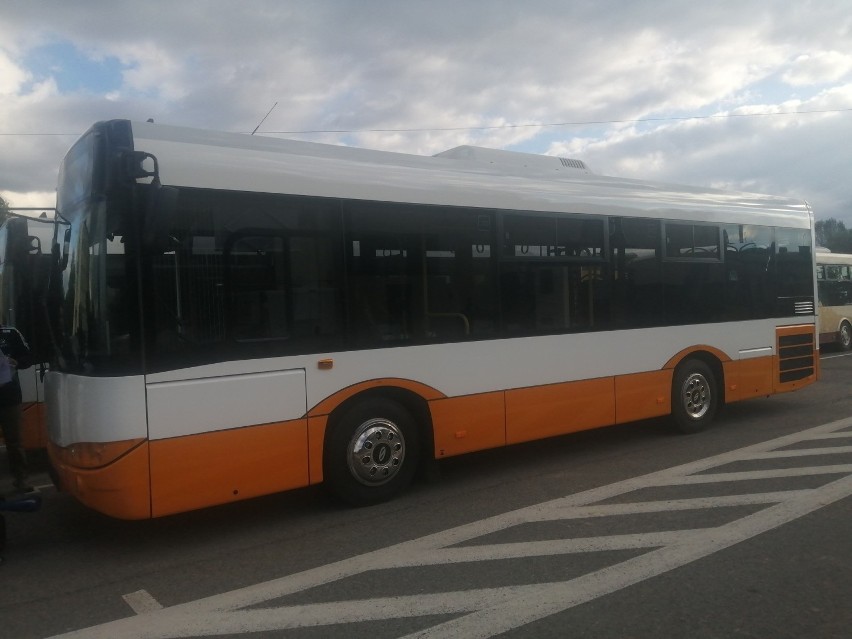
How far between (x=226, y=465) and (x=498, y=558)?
2.14 m

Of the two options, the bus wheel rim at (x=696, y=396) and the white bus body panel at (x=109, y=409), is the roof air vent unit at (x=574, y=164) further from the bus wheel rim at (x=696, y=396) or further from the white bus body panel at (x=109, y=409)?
the white bus body panel at (x=109, y=409)

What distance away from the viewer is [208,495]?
5.43 meters

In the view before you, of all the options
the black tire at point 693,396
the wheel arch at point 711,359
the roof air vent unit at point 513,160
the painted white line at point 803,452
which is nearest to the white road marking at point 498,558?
the painted white line at point 803,452

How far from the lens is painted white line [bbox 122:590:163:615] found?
4.43 m

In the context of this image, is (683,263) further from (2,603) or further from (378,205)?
(2,603)

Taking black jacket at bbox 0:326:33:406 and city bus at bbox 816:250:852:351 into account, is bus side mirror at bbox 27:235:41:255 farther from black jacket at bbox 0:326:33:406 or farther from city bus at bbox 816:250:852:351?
city bus at bbox 816:250:852:351

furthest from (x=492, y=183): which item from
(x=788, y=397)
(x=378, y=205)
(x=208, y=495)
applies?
(x=788, y=397)

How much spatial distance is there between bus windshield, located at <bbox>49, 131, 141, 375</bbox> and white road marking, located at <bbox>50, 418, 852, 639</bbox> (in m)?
1.83

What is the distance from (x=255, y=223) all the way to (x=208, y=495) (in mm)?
2108

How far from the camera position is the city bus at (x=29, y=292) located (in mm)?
6765

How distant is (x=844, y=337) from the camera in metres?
21.6

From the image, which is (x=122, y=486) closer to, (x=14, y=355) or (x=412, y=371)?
(x=412, y=371)

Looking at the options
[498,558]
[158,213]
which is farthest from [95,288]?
[498,558]

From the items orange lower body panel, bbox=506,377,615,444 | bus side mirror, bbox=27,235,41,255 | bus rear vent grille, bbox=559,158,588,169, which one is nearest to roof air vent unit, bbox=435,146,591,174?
bus rear vent grille, bbox=559,158,588,169
